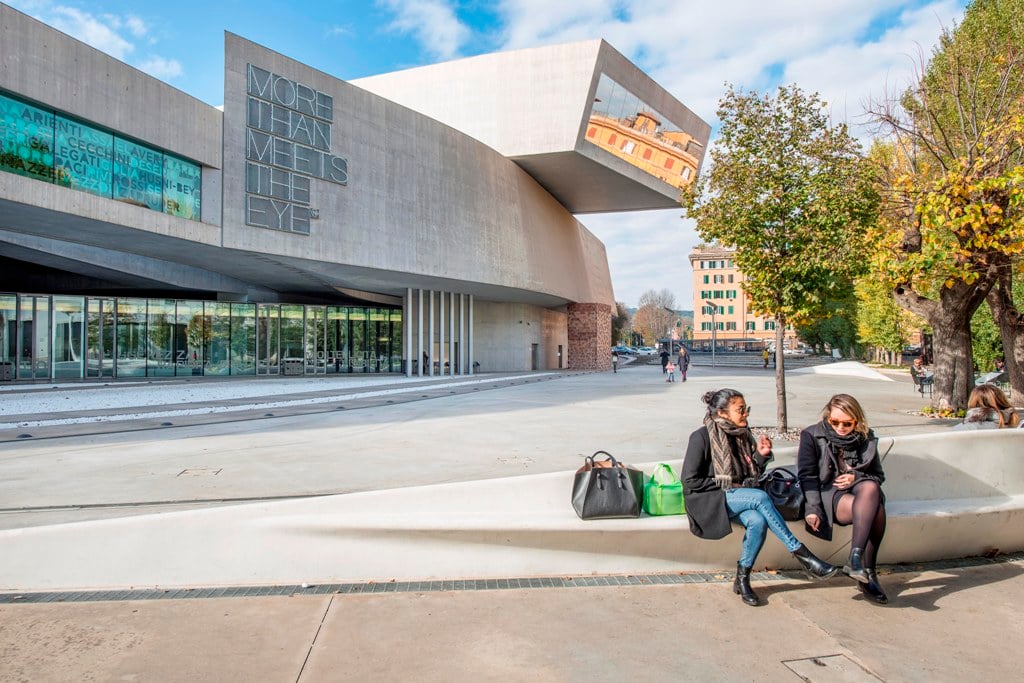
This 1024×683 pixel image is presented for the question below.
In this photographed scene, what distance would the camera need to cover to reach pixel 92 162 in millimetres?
18062

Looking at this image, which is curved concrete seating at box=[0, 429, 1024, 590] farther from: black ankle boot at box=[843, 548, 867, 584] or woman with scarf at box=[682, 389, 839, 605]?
black ankle boot at box=[843, 548, 867, 584]

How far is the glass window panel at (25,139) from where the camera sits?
15907mm

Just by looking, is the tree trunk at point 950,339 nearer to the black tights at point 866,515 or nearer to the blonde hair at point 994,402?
the blonde hair at point 994,402

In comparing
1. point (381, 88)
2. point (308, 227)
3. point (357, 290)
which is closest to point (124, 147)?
point (308, 227)

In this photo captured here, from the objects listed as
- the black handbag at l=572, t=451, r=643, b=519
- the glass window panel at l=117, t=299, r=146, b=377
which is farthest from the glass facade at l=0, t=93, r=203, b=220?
the black handbag at l=572, t=451, r=643, b=519

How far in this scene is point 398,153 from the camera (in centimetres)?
2741

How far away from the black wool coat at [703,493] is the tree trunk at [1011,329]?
14.5m

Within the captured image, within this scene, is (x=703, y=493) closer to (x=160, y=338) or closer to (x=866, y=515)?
(x=866, y=515)

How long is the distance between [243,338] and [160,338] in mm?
3904

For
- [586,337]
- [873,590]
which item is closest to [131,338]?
[586,337]

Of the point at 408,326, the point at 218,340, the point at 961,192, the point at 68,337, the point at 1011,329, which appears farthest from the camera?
the point at 408,326

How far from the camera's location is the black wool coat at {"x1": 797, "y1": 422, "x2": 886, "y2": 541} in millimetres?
4602

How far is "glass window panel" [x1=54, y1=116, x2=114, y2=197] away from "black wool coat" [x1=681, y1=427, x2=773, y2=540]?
760 inches

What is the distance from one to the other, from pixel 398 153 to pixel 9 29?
14.1 meters
